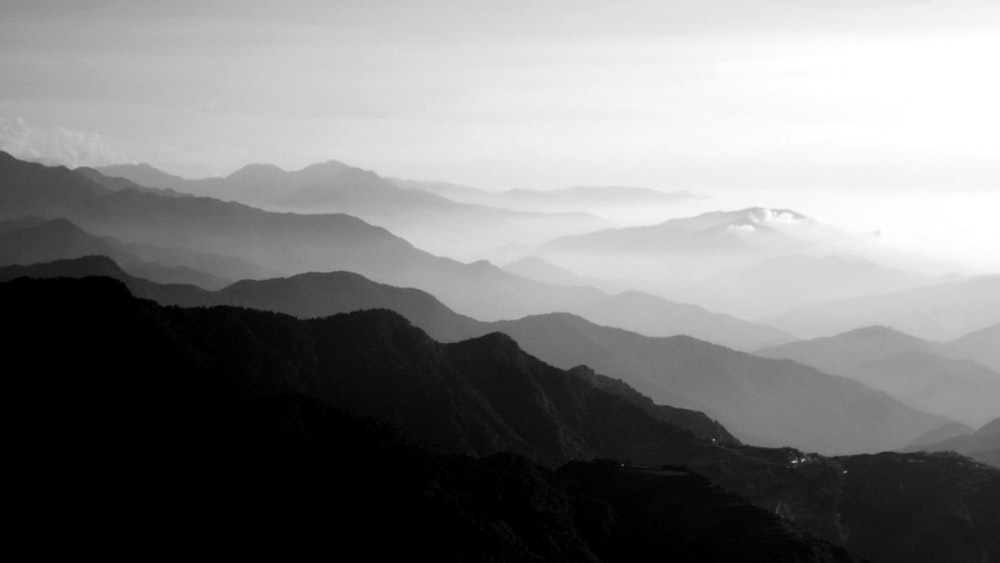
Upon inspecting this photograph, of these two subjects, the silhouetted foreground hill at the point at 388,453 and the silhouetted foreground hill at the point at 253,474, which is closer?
the silhouetted foreground hill at the point at 253,474

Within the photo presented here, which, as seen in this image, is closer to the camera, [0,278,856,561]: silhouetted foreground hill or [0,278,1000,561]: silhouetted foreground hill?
[0,278,856,561]: silhouetted foreground hill

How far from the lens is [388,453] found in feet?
283

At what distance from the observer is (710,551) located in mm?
92125

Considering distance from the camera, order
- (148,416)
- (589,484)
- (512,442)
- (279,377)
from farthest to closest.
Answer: (512,442), (279,377), (589,484), (148,416)

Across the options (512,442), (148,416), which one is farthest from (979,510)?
(148,416)

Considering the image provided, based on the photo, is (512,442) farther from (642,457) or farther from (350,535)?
(350,535)

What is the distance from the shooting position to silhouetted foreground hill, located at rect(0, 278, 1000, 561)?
77188 millimetres

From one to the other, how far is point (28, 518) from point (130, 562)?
708 centimetres

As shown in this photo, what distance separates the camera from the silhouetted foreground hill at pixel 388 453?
7719 cm

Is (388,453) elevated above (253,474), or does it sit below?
below

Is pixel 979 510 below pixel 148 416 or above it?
below

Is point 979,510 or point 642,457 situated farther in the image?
point 642,457

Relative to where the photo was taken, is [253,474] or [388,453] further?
[388,453]

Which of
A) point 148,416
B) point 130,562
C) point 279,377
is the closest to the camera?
point 130,562
